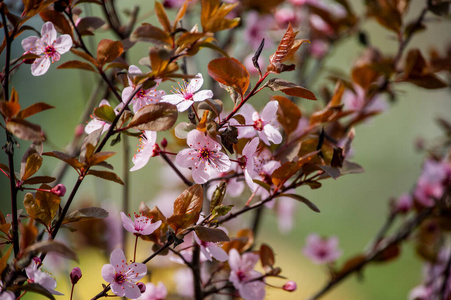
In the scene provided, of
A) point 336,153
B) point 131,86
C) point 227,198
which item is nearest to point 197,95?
point 131,86

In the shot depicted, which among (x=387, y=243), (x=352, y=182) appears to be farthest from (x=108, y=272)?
(x=352, y=182)

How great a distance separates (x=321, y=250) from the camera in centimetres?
127

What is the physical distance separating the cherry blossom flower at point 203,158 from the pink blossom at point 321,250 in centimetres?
79

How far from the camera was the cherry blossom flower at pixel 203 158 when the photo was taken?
0.53 meters

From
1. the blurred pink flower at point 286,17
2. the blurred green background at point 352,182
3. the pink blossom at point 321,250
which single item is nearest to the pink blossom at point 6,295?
the pink blossom at point 321,250

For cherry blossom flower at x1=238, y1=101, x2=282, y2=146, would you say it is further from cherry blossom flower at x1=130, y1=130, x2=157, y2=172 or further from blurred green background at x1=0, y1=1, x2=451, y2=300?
blurred green background at x1=0, y1=1, x2=451, y2=300

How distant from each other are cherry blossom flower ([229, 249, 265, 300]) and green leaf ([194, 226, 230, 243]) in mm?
137

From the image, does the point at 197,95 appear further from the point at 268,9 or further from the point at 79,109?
the point at 79,109

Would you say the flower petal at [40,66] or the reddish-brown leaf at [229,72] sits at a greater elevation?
the flower petal at [40,66]

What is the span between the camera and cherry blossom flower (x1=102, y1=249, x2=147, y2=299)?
51 cm

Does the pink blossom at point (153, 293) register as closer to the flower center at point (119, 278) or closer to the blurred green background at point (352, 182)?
the flower center at point (119, 278)

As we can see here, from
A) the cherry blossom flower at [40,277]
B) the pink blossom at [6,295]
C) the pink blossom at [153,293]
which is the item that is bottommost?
the pink blossom at [153,293]

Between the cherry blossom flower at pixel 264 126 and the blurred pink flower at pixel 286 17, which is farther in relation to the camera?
the blurred pink flower at pixel 286 17

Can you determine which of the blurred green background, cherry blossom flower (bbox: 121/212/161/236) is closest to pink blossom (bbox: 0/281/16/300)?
cherry blossom flower (bbox: 121/212/161/236)
